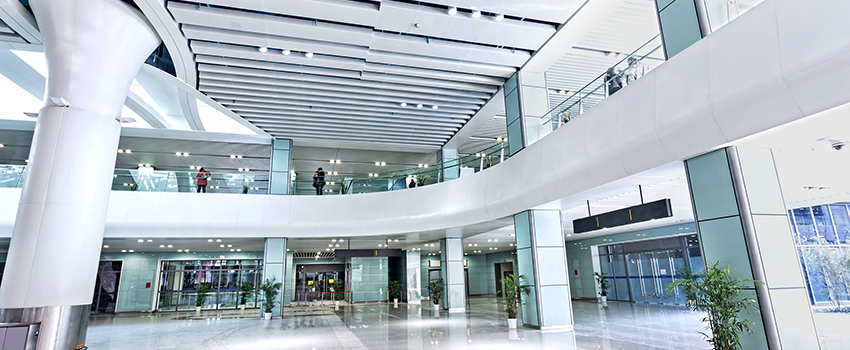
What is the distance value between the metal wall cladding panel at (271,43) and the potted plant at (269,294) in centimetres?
838

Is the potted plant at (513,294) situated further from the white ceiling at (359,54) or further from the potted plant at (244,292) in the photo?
the potted plant at (244,292)

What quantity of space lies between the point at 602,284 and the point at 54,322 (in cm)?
1907

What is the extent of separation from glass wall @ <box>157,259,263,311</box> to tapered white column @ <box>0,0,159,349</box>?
14060mm

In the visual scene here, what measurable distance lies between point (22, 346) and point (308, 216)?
862 centimetres

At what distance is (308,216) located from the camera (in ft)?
48.9

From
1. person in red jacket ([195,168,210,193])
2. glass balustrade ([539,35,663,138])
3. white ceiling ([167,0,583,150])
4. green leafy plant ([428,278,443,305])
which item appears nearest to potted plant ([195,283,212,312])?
person in red jacket ([195,168,210,193])

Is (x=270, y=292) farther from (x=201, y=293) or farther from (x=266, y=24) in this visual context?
(x=266, y=24)

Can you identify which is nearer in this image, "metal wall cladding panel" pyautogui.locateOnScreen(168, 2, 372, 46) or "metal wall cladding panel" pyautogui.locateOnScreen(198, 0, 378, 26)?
"metal wall cladding panel" pyautogui.locateOnScreen(198, 0, 378, 26)

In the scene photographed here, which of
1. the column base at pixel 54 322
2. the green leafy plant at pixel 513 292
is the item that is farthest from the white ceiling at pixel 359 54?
the column base at pixel 54 322

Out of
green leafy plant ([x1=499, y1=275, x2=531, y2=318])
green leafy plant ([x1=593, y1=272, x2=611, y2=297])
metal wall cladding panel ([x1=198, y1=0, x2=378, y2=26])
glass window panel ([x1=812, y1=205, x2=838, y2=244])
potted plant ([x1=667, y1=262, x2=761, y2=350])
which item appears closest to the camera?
potted plant ([x1=667, y1=262, x2=761, y2=350])

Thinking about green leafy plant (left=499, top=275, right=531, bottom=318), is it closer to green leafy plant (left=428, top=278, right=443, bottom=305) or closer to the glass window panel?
green leafy plant (left=428, top=278, right=443, bottom=305)

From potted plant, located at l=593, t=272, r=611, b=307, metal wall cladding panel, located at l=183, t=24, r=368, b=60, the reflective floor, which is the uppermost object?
metal wall cladding panel, located at l=183, t=24, r=368, b=60

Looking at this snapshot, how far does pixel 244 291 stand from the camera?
67.8 ft

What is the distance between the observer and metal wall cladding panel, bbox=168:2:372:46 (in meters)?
7.96
